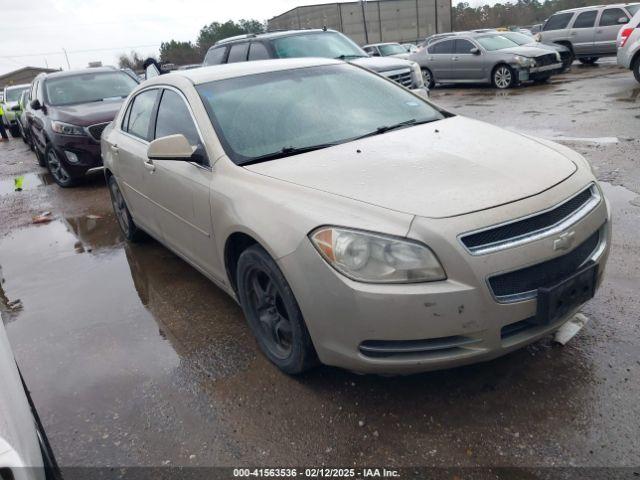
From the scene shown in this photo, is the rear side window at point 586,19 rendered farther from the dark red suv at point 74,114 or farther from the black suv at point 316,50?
the dark red suv at point 74,114

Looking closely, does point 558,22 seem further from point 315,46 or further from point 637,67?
point 315,46

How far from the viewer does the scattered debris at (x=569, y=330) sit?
2971mm

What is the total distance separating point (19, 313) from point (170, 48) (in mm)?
76072

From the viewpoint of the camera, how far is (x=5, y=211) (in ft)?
25.9

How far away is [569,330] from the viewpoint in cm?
303

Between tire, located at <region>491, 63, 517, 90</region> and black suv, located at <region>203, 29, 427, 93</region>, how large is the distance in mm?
5420

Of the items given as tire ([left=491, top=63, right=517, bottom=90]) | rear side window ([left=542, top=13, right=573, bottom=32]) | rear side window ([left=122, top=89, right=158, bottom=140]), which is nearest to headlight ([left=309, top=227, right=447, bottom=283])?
rear side window ([left=122, top=89, right=158, bottom=140])

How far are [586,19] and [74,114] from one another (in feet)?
52.1

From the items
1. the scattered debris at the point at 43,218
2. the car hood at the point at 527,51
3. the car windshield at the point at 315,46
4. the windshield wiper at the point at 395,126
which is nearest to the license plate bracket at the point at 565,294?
the windshield wiper at the point at 395,126

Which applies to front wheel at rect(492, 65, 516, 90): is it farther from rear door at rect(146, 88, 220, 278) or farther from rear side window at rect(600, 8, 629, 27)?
rear door at rect(146, 88, 220, 278)

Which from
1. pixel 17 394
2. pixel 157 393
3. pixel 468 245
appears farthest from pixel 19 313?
pixel 468 245

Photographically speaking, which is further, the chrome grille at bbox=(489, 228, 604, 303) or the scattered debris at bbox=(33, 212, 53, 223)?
the scattered debris at bbox=(33, 212, 53, 223)

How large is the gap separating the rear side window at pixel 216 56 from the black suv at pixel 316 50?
13.5 inches

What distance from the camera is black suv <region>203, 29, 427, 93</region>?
970cm
